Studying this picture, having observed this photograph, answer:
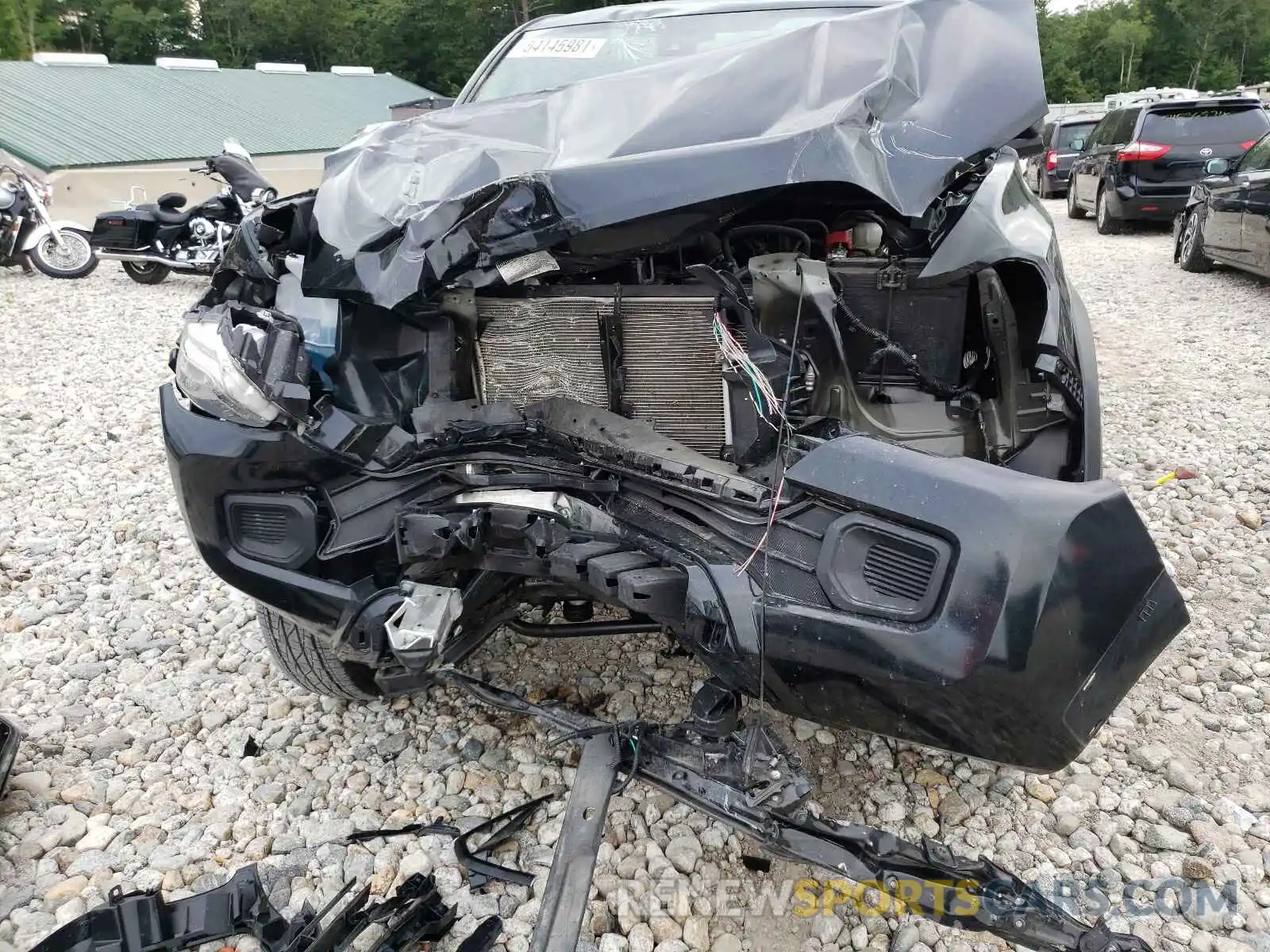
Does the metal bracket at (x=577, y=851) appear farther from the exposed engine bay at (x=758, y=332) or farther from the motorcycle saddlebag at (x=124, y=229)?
the motorcycle saddlebag at (x=124, y=229)

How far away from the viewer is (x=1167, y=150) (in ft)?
32.7

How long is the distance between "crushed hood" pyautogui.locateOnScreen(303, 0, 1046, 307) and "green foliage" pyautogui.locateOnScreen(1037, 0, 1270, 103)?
151ft

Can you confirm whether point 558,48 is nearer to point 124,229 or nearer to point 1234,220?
point 1234,220

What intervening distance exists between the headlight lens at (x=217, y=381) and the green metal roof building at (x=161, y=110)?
12014mm

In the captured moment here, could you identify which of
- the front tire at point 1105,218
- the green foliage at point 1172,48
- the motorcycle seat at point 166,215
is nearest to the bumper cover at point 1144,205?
the front tire at point 1105,218

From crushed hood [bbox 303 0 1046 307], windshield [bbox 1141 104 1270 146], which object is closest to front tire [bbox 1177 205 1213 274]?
windshield [bbox 1141 104 1270 146]

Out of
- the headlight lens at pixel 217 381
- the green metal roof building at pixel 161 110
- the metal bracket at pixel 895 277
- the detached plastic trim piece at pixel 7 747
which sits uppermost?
the green metal roof building at pixel 161 110

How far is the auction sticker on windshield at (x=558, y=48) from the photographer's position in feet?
10.8

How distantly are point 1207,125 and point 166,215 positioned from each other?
11.4 meters

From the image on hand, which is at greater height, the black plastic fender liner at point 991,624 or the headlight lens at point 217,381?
the headlight lens at point 217,381

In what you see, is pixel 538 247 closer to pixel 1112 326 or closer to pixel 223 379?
pixel 223 379

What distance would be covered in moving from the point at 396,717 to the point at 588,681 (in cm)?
61

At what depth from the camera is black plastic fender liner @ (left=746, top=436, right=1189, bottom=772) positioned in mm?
1444

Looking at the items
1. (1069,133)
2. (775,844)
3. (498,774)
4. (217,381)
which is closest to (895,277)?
(775,844)
